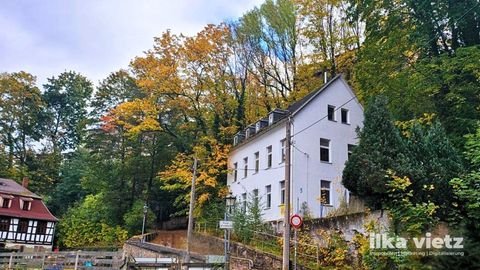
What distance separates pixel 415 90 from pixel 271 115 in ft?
30.5

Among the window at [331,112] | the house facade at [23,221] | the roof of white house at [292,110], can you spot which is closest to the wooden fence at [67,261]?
the roof of white house at [292,110]

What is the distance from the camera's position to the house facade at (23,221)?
119 feet

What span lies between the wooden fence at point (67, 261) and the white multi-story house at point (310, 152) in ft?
28.4

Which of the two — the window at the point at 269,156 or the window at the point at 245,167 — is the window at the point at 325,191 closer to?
the window at the point at 269,156

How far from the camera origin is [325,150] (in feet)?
80.2

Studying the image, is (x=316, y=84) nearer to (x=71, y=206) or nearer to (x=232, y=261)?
(x=232, y=261)

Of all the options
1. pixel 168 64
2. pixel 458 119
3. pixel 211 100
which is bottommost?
pixel 458 119

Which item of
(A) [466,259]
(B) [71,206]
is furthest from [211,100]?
(A) [466,259]

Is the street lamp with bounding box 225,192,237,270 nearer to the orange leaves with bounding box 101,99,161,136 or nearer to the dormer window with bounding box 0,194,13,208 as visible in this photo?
the orange leaves with bounding box 101,99,161,136

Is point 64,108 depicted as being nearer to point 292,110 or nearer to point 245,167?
point 245,167

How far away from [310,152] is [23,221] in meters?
27.1

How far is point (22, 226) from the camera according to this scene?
37375 millimetres

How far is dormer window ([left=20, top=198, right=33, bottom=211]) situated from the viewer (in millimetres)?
38062

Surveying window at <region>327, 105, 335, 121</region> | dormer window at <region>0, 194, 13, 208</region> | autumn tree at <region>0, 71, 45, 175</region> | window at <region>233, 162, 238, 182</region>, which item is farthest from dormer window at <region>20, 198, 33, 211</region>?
window at <region>327, 105, 335, 121</region>
